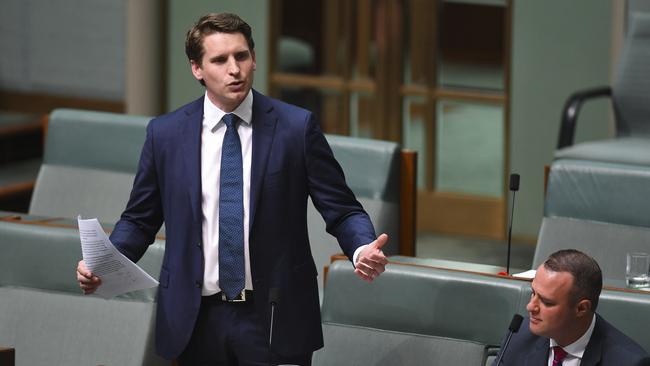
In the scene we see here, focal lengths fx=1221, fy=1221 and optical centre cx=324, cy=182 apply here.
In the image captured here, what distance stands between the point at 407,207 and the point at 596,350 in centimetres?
122

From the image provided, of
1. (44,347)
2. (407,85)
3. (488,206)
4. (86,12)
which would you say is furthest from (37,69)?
(44,347)

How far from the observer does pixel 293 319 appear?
7.12 feet

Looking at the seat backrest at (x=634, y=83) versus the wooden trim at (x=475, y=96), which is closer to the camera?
the seat backrest at (x=634, y=83)

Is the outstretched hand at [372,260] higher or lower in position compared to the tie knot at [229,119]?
lower

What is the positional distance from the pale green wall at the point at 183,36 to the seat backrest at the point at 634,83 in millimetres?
1749

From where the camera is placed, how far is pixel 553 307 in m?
2.10

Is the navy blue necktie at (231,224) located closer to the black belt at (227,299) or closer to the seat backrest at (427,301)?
the black belt at (227,299)

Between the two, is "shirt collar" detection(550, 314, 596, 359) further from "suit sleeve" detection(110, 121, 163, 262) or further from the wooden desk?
the wooden desk

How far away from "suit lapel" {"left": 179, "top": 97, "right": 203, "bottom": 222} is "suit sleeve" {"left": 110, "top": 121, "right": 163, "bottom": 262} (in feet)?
0.23

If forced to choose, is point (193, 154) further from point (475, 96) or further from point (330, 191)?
point (475, 96)

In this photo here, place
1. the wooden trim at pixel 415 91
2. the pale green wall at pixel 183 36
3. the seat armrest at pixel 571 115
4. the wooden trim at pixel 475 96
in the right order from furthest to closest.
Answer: the pale green wall at pixel 183 36 < the wooden trim at pixel 415 91 < the wooden trim at pixel 475 96 < the seat armrest at pixel 571 115

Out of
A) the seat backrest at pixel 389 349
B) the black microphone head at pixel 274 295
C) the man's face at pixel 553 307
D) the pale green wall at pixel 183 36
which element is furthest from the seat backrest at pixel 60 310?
the pale green wall at pixel 183 36

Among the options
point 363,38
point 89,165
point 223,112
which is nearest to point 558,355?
point 223,112

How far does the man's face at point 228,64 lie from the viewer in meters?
2.07
